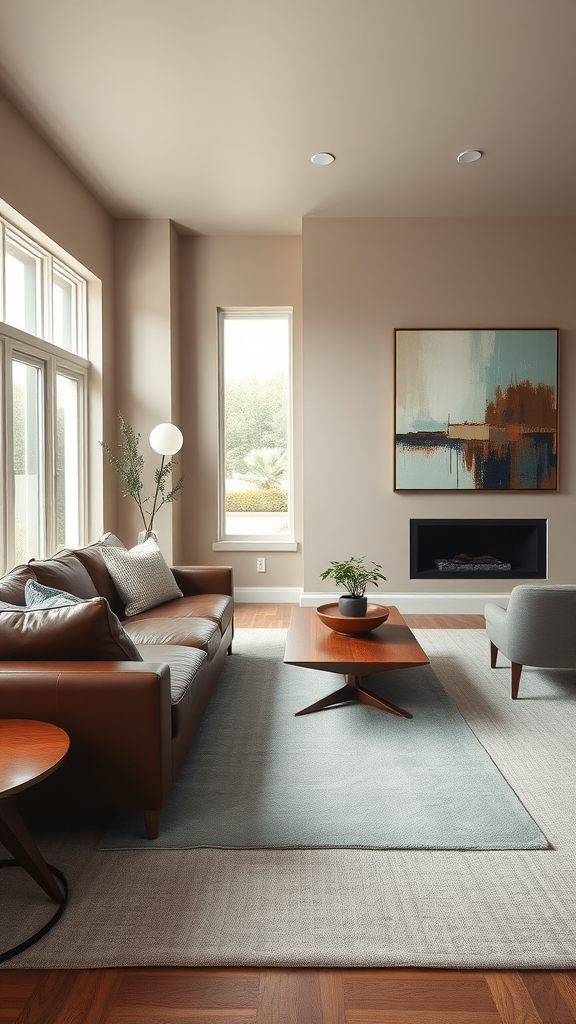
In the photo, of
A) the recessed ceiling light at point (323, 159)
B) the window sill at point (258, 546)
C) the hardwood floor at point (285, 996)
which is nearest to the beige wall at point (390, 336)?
the window sill at point (258, 546)

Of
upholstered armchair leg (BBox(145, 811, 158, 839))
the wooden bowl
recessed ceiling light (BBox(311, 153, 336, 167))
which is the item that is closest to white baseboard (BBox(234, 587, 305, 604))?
the wooden bowl

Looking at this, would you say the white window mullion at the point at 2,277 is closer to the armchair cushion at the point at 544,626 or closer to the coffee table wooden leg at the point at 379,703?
the coffee table wooden leg at the point at 379,703

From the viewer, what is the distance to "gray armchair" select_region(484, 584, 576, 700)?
3354mm

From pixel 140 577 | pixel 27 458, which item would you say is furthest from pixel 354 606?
pixel 27 458

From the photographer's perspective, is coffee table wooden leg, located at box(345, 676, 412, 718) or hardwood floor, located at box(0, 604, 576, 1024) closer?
hardwood floor, located at box(0, 604, 576, 1024)

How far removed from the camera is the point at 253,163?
4789 millimetres

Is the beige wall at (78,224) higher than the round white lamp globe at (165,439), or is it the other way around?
the beige wall at (78,224)

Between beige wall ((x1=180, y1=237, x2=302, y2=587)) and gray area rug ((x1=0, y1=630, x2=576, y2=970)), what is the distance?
4099 mm

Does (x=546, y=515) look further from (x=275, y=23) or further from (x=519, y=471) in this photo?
(x=275, y=23)

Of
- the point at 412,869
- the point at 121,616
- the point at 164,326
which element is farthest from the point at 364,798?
the point at 164,326

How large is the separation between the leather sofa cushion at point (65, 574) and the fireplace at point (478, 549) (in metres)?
3.24

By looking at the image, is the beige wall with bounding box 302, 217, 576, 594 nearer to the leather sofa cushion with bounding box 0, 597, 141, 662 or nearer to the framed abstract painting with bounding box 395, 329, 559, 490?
the framed abstract painting with bounding box 395, 329, 559, 490

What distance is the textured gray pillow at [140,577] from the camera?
12.3 feet

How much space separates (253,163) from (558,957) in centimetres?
475
